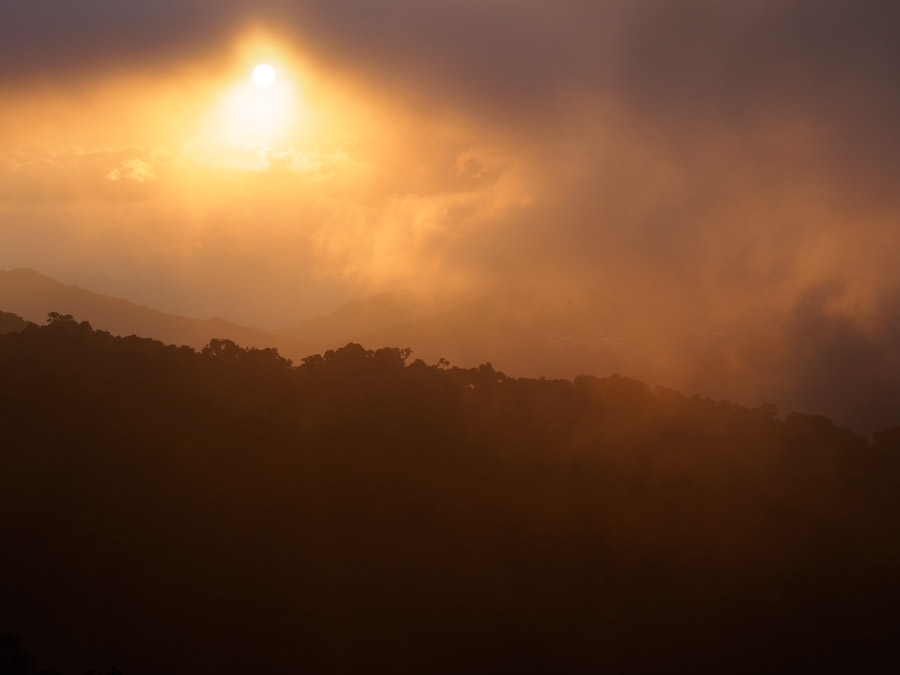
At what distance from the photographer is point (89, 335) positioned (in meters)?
63.2

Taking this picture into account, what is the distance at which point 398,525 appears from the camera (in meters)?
56.8

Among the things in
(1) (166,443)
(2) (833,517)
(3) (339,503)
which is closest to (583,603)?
(3) (339,503)

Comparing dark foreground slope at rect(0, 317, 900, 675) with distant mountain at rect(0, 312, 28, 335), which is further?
distant mountain at rect(0, 312, 28, 335)

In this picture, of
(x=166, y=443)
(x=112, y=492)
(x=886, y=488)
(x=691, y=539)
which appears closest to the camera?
(x=112, y=492)

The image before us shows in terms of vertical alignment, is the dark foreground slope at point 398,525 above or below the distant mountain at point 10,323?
below

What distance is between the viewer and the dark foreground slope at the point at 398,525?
48281 millimetres

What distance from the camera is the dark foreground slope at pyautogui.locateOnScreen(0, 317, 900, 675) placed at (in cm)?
4828

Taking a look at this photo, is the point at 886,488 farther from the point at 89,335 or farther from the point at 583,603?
the point at 89,335

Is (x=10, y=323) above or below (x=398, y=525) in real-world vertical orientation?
above

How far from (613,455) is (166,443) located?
118 feet

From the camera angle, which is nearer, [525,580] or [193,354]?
[525,580]

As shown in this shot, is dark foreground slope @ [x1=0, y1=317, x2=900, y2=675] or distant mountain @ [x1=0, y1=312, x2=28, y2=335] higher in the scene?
distant mountain @ [x1=0, y1=312, x2=28, y2=335]

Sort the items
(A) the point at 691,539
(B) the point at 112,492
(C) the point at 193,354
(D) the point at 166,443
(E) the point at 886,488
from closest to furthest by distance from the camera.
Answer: (B) the point at 112,492, (D) the point at 166,443, (A) the point at 691,539, (C) the point at 193,354, (E) the point at 886,488

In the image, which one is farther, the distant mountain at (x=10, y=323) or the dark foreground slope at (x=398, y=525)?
the distant mountain at (x=10, y=323)
